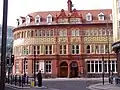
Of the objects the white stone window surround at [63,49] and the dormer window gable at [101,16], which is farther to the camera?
the dormer window gable at [101,16]

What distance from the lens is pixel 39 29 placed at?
7500 cm

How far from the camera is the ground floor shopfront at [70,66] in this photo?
71.7 meters

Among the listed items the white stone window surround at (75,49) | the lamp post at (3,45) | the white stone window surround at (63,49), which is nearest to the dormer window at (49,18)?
the white stone window surround at (63,49)

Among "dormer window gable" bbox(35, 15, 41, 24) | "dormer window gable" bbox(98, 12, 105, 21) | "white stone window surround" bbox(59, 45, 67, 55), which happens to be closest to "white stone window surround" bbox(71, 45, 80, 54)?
"white stone window surround" bbox(59, 45, 67, 55)

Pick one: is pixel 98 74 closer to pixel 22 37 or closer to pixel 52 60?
pixel 52 60

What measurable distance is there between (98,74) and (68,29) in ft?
39.2

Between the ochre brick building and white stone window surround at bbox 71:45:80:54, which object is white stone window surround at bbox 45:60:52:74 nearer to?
the ochre brick building

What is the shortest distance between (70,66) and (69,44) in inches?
192

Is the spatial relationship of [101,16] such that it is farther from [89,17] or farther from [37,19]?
[37,19]

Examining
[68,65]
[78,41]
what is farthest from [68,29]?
[68,65]

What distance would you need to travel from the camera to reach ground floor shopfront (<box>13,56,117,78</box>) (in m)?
71.7

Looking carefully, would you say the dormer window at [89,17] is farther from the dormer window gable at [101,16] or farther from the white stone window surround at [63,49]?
the white stone window surround at [63,49]

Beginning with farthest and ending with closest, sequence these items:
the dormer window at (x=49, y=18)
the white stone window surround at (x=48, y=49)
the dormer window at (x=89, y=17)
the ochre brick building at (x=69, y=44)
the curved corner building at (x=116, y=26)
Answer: the dormer window at (x=49, y=18) → the dormer window at (x=89, y=17) → the white stone window surround at (x=48, y=49) → the ochre brick building at (x=69, y=44) → the curved corner building at (x=116, y=26)

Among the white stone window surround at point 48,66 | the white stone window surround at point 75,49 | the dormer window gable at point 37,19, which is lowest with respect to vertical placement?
the white stone window surround at point 48,66
